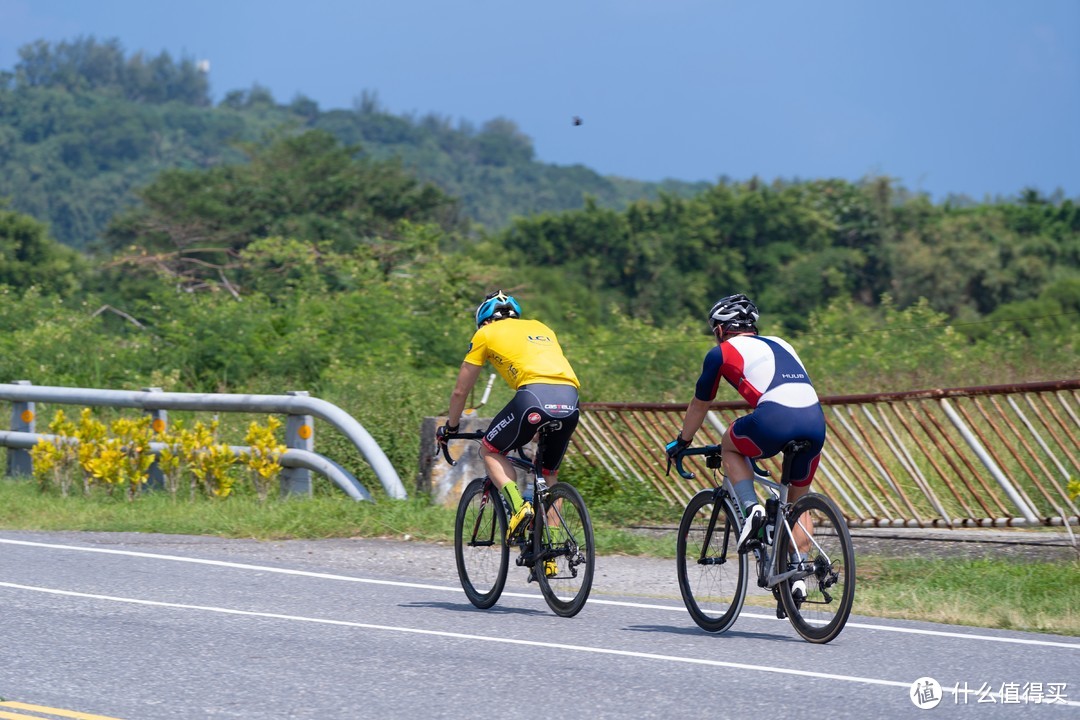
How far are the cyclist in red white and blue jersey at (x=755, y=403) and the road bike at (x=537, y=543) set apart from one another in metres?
0.72

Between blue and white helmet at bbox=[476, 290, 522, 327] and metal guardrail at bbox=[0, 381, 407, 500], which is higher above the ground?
blue and white helmet at bbox=[476, 290, 522, 327]

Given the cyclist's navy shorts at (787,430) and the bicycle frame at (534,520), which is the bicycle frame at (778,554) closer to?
the cyclist's navy shorts at (787,430)

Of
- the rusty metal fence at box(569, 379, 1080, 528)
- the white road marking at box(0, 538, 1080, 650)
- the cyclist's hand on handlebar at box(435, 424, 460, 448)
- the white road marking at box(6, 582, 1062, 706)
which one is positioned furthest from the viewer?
the rusty metal fence at box(569, 379, 1080, 528)

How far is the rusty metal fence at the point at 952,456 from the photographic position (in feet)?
34.4

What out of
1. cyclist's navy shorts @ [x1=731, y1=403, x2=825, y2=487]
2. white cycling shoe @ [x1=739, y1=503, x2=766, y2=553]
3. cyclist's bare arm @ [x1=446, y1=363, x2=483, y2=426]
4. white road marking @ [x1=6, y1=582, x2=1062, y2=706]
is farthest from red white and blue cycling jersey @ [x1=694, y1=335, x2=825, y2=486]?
cyclist's bare arm @ [x1=446, y1=363, x2=483, y2=426]

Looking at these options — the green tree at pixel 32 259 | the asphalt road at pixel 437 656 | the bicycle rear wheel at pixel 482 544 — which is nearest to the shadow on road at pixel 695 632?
the asphalt road at pixel 437 656

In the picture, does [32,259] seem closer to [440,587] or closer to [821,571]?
[440,587]

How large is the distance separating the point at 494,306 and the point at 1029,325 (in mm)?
33893

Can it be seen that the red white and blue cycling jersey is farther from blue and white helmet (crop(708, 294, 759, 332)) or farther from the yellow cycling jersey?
the yellow cycling jersey

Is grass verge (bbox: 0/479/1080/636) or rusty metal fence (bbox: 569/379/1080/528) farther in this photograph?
rusty metal fence (bbox: 569/379/1080/528)

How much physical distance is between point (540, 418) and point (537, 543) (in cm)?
72

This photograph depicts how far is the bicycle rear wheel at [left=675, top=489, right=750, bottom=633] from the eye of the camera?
7594 mm

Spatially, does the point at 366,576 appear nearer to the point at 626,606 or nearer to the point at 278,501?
the point at 626,606

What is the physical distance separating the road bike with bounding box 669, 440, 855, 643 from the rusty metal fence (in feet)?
11.2
